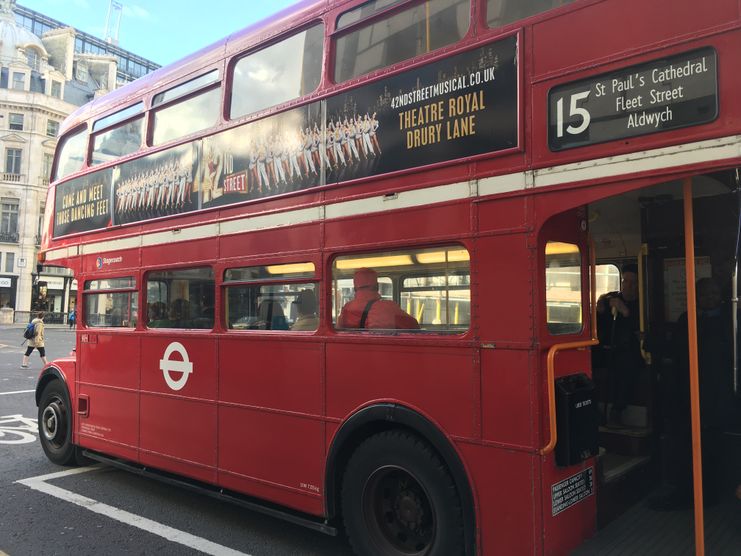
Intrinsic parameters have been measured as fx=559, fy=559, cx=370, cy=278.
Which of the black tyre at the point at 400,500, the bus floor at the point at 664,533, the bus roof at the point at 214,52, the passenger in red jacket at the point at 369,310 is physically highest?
the bus roof at the point at 214,52

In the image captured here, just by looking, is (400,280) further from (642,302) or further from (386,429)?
(642,302)

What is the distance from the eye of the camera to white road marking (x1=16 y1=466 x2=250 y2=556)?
13.5ft

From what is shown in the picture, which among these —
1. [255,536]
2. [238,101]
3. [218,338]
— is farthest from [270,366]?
[238,101]

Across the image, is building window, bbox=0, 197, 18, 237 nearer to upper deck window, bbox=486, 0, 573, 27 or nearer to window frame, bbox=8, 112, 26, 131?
window frame, bbox=8, 112, 26, 131

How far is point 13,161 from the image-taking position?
46562mm

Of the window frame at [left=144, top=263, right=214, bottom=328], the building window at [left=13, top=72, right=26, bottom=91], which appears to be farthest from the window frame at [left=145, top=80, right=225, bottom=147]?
the building window at [left=13, top=72, right=26, bottom=91]

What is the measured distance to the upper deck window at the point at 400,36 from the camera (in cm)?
337

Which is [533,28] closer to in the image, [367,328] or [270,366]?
[367,328]

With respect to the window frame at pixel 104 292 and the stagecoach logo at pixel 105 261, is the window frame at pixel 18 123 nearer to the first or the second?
the window frame at pixel 104 292

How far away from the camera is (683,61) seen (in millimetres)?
2514

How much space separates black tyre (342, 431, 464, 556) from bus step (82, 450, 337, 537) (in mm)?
298

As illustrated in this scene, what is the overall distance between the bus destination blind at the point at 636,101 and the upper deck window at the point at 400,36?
86cm

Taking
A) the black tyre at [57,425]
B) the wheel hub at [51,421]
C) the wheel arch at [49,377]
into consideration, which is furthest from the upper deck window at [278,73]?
the wheel hub at [51,421]

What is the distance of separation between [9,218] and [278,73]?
51.2 meters
